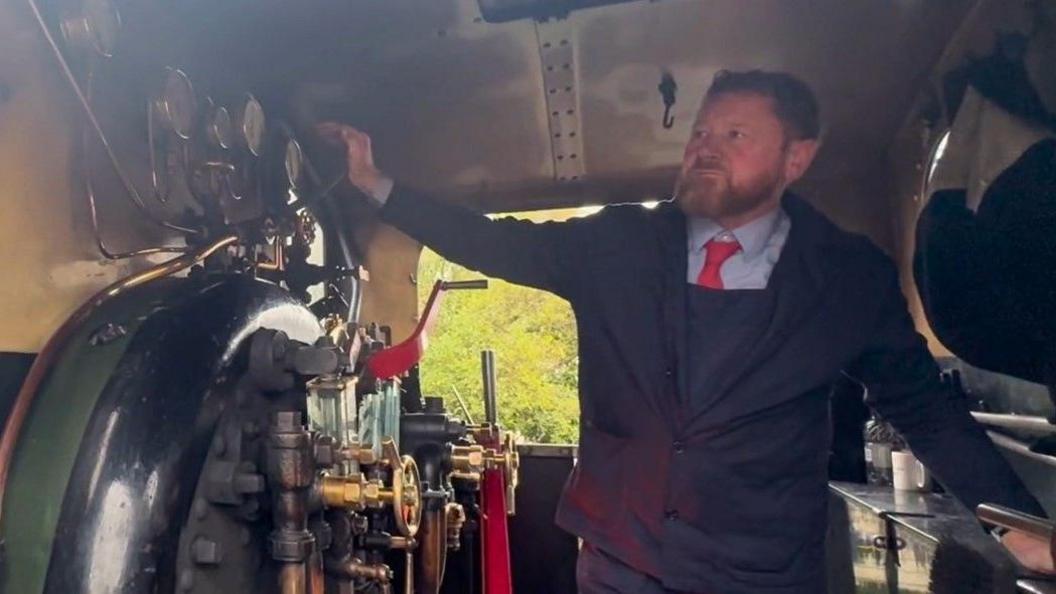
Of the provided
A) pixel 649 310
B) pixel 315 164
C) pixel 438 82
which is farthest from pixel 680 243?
pixel 315 164

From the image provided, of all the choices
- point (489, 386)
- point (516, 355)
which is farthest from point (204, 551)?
point (516, 355)

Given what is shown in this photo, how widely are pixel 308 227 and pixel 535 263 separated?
54 cm

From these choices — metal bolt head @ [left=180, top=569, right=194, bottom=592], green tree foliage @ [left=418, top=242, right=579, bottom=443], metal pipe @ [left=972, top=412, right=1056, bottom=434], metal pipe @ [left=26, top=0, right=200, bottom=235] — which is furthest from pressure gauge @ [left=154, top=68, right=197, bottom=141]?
green tree foliage @ [left=418, top=242, right=579, bottom=443]

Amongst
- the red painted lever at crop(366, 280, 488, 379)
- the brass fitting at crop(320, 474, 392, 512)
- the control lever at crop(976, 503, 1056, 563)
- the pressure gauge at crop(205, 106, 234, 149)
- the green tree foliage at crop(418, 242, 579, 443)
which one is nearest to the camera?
the control lever at crop(976, 503, 1056, 563)

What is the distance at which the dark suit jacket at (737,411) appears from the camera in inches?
56.1

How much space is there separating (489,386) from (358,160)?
3.52 feet

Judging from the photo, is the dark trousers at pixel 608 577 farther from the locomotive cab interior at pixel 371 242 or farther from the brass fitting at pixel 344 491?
the brass fitting at pixel 344 491

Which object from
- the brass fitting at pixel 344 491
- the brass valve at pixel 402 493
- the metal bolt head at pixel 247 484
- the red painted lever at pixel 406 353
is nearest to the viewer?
the metal bolt head at pixel 247 484

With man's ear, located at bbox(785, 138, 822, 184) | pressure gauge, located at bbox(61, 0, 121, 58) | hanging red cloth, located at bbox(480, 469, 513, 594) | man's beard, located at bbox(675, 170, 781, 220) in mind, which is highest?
pressure gauge, located at bbox(61, 0, 121, 58)

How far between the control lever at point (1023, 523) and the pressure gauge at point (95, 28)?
4.05 feet

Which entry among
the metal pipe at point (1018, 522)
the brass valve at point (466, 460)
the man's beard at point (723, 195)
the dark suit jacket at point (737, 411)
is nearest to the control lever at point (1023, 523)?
the metal pipe at point (1018, 522)

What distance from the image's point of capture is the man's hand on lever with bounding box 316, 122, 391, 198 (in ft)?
5.34

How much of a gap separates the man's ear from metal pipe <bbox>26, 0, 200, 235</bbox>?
1070mm

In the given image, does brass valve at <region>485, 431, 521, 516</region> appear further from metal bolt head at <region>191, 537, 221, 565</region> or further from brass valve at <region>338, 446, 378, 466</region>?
metal bolt head at <region>191, 537, 221, 565</region>
